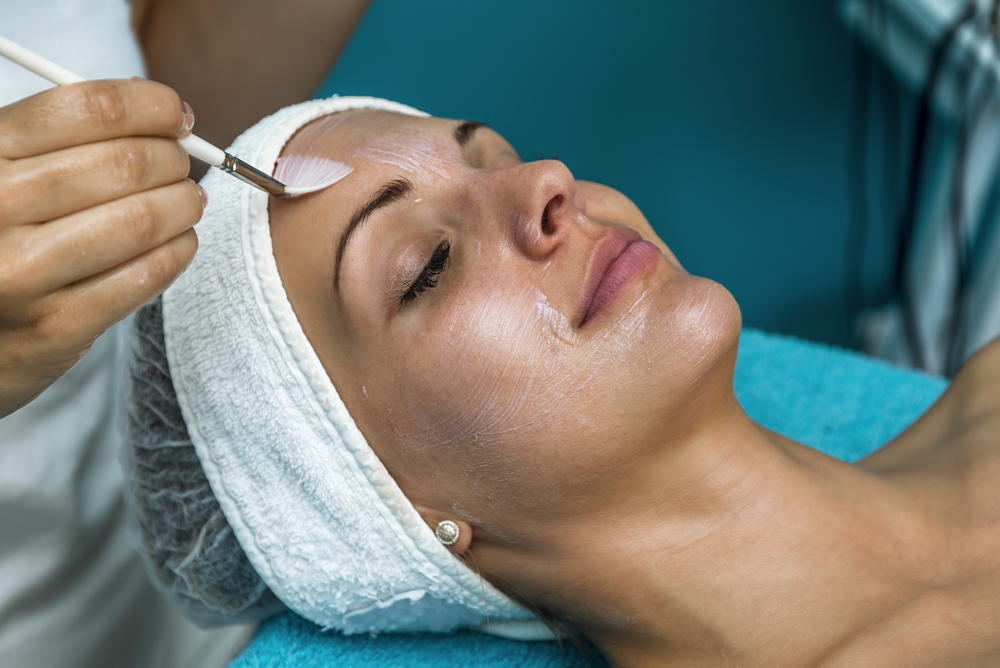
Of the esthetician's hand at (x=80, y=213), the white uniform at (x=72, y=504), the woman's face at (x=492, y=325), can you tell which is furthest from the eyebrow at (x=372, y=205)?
the white uniform at (x=72, y=504)

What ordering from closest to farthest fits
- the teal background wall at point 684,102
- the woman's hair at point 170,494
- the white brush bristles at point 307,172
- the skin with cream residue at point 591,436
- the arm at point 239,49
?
the skin with cream residue at point 591,436 < the white brush bristles at point 307,172 < the woman's hair at point 170,494 < the arm at point 239,49 < the teal background wall at point 684,102

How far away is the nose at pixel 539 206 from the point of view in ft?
3.06

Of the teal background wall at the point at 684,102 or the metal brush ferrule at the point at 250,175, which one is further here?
the teal background wall at the point at 684,102

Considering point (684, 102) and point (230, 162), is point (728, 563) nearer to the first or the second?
point (230, 162)

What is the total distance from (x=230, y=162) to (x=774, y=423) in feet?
4.12

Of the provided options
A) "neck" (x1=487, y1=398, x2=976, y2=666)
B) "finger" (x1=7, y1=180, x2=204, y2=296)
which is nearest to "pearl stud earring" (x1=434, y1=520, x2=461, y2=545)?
"neck" (x1=487, y1=398, x2=976, y2=666)

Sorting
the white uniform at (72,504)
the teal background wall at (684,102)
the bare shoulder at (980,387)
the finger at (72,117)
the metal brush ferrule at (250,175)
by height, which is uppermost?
the teal background wall at (684,102)

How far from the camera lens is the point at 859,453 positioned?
155 centimetres

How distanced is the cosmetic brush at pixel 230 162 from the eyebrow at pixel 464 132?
19cm

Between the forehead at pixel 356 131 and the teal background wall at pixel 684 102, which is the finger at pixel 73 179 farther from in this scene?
the teal background wall at pixel 684 102

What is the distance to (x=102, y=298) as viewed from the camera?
2.52ft

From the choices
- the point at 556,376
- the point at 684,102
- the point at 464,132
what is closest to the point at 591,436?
the point at 556,376

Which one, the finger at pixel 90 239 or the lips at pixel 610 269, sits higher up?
the lips at pixel 610 269

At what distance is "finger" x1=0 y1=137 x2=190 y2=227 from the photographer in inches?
28.0
